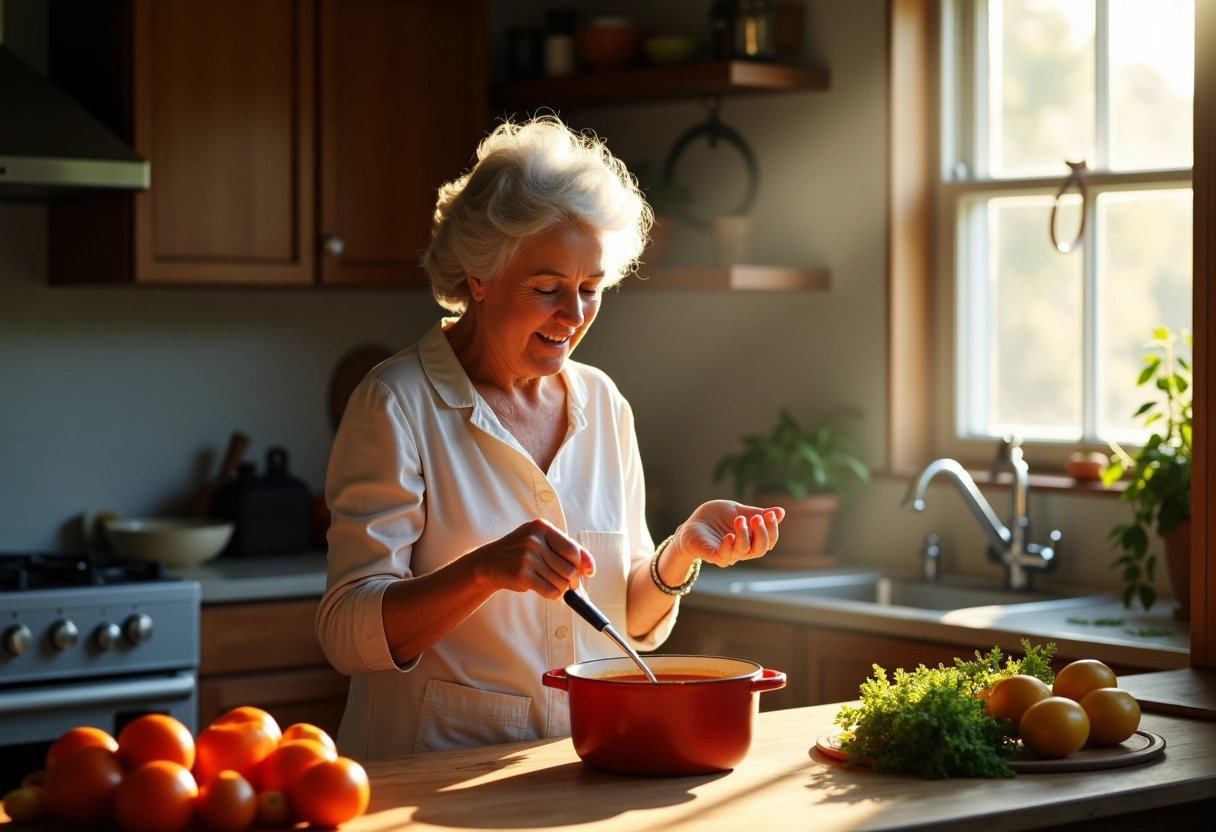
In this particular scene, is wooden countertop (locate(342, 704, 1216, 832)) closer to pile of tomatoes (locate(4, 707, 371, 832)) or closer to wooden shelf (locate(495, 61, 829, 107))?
pile of tomatoes (locate(4, 707, 371, 832))

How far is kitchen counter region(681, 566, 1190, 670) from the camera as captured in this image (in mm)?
2734

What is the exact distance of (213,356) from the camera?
4129 millimetres

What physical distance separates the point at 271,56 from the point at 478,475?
6.60 ft

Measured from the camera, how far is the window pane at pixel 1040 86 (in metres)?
3.50

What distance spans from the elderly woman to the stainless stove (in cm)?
129

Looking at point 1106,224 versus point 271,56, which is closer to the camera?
point 1106,224

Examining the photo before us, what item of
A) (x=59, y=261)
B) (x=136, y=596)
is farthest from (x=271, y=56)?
(x=136, y=596)

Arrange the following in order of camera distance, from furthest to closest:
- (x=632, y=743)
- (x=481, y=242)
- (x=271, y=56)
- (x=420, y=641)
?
(x=271, y=56)
(x=481, y=242)
(x=420, y=641)
(x=632, y=743)

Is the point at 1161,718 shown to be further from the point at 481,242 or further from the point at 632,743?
the point at 481,242

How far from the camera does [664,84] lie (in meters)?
3.83

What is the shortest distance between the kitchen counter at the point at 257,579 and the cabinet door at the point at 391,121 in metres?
0.72

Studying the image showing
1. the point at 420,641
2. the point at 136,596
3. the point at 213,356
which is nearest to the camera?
the point at 420,641

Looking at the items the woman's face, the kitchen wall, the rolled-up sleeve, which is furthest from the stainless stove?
the woman's face

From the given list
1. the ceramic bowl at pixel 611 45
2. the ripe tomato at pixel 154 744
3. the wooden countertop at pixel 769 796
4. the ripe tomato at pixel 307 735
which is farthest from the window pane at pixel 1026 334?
the ripe tomato at pixel 154 744
